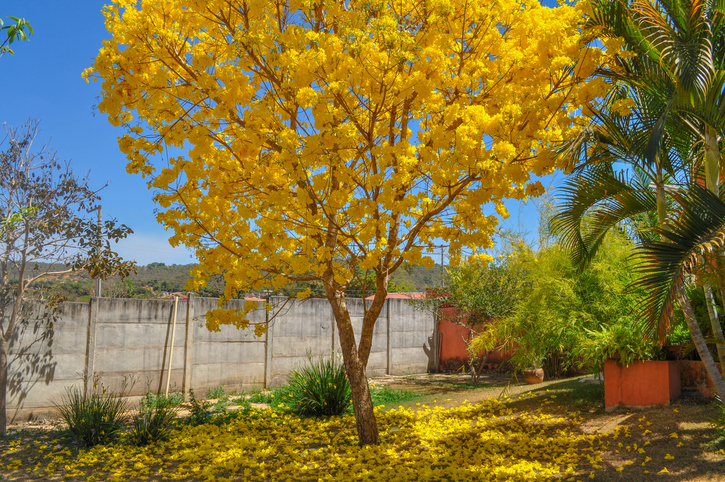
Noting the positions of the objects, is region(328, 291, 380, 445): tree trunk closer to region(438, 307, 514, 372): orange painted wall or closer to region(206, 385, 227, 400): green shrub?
region(206, 385, 227, 400): green shrub

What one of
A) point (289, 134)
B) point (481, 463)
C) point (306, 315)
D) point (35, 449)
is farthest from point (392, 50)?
point (306, 315)

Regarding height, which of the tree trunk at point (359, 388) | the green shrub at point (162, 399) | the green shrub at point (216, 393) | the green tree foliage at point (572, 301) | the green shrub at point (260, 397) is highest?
the green tree foliage at point (572, 301)

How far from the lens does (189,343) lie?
30.0 ft

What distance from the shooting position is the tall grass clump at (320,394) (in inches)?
301

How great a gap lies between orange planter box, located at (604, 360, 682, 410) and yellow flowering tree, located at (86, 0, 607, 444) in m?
2.76

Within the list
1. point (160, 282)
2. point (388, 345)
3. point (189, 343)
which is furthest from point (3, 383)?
point (160, 282)

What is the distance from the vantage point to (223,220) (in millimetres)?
5535

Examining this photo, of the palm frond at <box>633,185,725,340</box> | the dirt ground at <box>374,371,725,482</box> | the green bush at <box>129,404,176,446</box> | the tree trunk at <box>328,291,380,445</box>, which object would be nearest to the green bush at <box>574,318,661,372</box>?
the dirt ground at <box>374,371,725,482</box>

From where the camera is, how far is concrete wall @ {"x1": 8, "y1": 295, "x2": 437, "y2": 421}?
293 inches

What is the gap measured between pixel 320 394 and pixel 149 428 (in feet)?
7.71

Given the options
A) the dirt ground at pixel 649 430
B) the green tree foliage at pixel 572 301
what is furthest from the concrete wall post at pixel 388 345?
the green tree foliage at pixel 572 301

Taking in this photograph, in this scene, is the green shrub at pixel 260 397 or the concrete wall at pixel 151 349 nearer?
the concrete wall at pixel 151 349

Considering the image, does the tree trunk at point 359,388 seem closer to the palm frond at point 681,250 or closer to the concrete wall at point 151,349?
the concrete wall at point 151,349

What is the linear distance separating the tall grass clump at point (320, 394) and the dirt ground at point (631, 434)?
154cm
